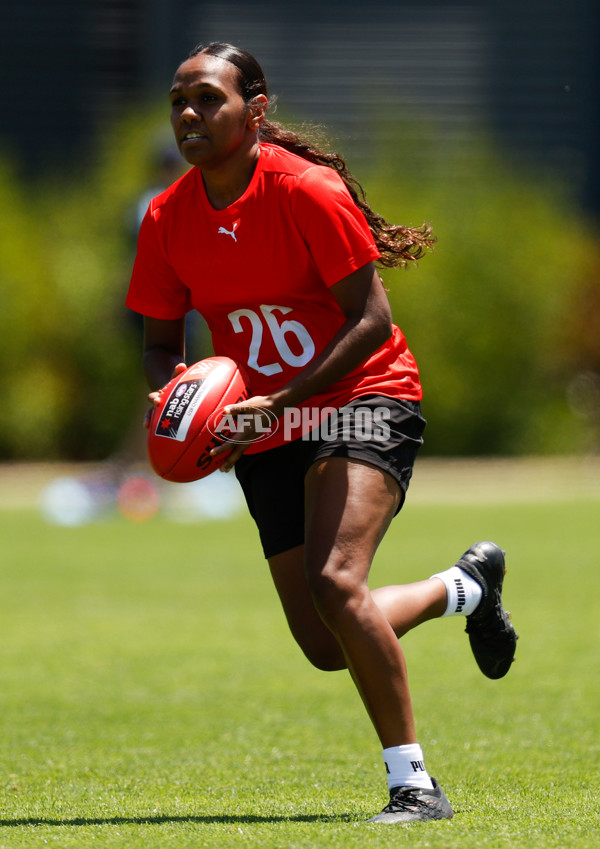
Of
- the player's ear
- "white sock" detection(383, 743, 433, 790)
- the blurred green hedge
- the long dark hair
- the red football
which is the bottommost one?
the blurred green hedge

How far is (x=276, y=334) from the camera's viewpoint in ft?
15.1

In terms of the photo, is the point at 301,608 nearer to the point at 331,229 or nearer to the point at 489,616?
the point at 489,616

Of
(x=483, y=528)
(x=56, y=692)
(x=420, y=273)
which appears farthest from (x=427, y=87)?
(x=56, y=692)

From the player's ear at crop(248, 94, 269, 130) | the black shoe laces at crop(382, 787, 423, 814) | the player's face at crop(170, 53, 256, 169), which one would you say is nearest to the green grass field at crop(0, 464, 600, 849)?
the black shoe laces at crop(382, 787, 423, 814)

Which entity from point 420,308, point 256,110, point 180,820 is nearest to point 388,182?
point 420,308

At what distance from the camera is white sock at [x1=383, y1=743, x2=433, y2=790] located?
4.17m

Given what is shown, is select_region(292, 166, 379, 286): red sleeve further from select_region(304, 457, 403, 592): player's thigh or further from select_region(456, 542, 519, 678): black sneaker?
select_region(456, 542, 519, 678): black sneaker

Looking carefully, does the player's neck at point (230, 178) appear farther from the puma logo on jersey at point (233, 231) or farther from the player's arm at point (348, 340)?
the player's arm at point (348, 340)

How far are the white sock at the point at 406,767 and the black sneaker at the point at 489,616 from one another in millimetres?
907

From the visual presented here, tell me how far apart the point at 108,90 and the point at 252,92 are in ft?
74.2

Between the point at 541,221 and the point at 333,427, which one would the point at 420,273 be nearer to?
the point at 541,221

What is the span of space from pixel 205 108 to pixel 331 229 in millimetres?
565

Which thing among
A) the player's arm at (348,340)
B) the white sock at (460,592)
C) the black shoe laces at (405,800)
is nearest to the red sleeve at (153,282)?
the player's arm at (348,340)

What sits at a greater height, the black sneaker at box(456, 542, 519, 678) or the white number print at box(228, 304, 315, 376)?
the white number print at box(228, 304, 315, 376)
